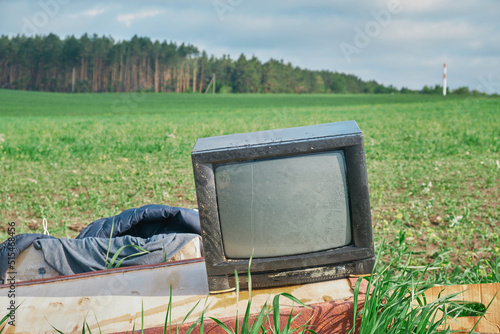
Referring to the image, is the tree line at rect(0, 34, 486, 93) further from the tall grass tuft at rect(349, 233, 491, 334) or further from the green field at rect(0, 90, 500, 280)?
the tall grass tuft at rect(349, 233, 491, 334)

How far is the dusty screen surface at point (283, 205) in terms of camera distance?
179 cm

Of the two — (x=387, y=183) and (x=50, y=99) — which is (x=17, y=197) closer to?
(x=387, y=183)

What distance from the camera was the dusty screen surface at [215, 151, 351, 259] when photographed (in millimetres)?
1793

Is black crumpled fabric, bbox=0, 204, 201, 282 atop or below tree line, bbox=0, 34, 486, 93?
below

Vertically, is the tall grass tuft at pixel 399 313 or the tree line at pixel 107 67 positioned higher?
the tree line at pixel 107 67

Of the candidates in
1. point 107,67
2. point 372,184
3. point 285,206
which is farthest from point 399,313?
point 107,67

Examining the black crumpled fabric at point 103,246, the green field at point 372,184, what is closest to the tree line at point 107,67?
the green field at point 372,184

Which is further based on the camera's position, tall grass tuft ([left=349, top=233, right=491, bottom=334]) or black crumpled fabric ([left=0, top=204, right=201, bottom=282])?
black crumpled fabric ([left=0, top=204, right=201, bottom=282])

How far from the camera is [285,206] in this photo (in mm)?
1830

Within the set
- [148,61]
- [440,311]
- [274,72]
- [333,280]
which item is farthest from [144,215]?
[274,72]

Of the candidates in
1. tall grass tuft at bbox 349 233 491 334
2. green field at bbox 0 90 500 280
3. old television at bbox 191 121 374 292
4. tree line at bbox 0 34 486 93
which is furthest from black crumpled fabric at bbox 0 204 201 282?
tree line at bbox 0 34 486 93

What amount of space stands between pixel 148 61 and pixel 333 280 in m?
67.6

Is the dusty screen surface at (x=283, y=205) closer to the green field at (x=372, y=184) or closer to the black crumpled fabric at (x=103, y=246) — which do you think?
the black crumpled fabric at (x=103, y=246)

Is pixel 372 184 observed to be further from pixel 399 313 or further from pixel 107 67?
pixel 107 67
